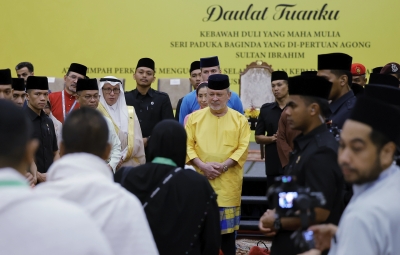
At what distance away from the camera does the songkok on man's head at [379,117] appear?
210cm

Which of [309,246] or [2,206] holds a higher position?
[2,206]

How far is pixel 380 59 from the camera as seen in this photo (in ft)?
33.6

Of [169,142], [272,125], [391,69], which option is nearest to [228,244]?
[272,125]

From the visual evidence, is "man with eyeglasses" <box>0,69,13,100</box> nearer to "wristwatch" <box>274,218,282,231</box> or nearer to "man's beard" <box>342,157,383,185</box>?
"wristwatch" <box>274,218,282,231</box>

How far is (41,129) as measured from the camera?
553cm

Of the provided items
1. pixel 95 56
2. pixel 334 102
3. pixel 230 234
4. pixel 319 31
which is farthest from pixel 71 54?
pixel 334 102

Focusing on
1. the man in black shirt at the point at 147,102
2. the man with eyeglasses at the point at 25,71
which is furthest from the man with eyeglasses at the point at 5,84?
the man with eyeglasses at the point at 25,71

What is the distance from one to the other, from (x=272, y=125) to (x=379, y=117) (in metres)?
4.49

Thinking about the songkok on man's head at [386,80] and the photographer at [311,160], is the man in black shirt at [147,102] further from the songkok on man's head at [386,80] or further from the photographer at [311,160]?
the photographer at [311,160]

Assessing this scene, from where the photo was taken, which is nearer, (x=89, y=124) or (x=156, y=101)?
(x=89, y=124)

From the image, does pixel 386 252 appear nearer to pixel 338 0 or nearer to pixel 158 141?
pixel 158 141

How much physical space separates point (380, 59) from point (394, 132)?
8.45m

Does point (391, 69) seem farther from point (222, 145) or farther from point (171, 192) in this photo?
point (171, 192)

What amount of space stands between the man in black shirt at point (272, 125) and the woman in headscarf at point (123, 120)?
122 cm
